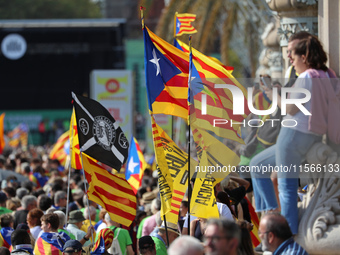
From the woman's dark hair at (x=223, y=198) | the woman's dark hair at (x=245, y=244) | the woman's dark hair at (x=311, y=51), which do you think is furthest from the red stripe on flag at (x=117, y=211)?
the woman's dark hair at (x=311, y=51)

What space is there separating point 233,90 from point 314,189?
1.37 m

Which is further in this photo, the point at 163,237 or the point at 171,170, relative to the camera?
the point at 163,237

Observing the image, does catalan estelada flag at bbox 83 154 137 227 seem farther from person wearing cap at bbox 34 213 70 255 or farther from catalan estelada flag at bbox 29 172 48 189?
catalan estelada flag at bbox 29 172 48 189

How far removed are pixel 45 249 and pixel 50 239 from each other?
0.10 meters

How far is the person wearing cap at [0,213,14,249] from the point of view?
8.70m

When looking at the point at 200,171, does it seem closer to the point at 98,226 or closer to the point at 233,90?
the point at 233,90

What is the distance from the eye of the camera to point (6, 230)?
8.83 m

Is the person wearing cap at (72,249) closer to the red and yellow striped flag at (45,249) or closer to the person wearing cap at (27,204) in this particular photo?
the red and yellow striped flag at (45,249)

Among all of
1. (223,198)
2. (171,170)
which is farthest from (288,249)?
(171,170)

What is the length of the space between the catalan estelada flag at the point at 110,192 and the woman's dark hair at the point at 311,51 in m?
3.09

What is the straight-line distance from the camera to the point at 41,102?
48.7m

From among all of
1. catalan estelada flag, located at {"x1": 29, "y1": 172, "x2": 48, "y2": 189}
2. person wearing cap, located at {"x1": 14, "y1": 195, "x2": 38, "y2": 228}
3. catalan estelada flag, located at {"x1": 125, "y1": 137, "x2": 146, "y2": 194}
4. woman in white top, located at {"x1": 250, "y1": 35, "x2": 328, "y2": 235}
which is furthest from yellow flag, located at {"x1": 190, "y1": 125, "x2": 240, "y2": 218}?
catalan estelada flag, located at {"x1": 29, "y1": 172, "x2": 48, "y2": 189}

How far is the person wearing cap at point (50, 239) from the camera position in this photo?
25.2ft

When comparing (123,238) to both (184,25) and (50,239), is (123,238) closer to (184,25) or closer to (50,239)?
(50,239)
